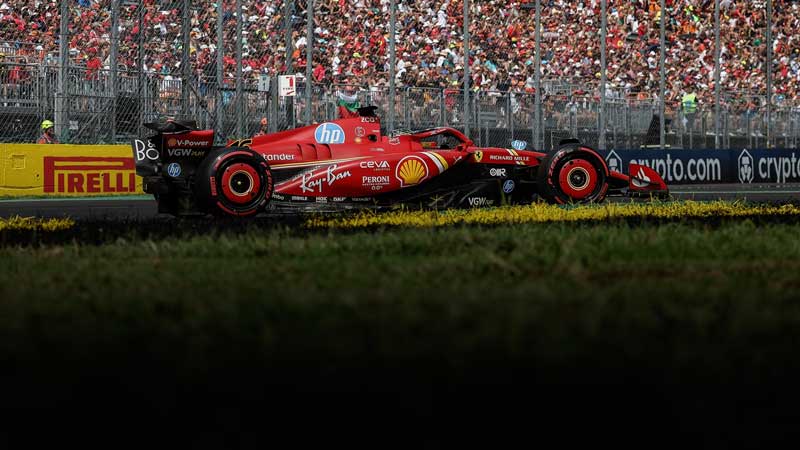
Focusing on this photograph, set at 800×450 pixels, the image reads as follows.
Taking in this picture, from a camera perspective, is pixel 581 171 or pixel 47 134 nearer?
pixel 581 171

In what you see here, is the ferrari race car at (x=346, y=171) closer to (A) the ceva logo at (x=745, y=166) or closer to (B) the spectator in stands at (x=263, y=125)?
(B) the spectator in stands at (x=263, y=125)

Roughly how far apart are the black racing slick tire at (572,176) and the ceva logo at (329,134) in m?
2.40

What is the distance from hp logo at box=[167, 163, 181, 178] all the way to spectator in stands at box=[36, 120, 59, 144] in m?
7.71

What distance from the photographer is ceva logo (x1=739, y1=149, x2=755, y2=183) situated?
25.5 meters

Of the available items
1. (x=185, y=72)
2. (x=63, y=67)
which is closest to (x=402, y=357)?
(x=63, y=67)

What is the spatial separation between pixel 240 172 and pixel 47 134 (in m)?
8.62

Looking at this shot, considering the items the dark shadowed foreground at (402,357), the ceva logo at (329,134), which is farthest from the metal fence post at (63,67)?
the dark shadowed foreground at (402,357)

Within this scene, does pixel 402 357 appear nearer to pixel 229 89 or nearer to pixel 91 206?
pixel 91 206

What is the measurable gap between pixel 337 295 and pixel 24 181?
15.9 metres

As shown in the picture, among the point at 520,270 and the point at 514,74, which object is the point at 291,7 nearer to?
the point at 514,74

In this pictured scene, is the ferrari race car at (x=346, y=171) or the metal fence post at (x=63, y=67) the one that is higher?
the metal fence post at (x=63, y=67)

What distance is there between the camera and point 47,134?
60.1 ft

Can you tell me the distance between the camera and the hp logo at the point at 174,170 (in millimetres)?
11261

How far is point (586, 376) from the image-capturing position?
2699 mm
